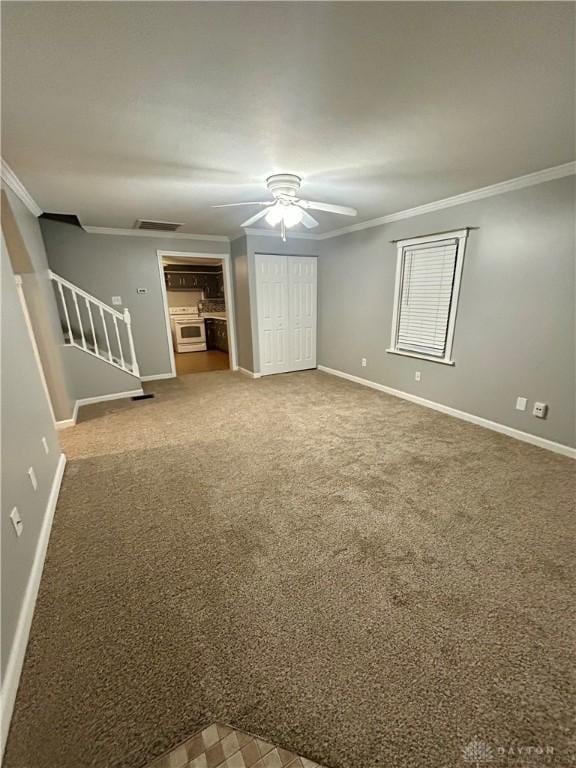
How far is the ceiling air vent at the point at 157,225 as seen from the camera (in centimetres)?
412

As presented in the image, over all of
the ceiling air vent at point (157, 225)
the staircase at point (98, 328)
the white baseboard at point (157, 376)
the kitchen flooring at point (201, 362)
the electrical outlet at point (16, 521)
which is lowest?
the kitchen flooring at point (201, 362)

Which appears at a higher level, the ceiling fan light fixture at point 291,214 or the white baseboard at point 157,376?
the ceiling fan light fixture at point 291,214

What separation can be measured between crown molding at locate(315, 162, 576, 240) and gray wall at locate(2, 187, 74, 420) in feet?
12.7

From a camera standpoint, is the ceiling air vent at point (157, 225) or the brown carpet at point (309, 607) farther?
the ceiling air vent at point (157, 225)

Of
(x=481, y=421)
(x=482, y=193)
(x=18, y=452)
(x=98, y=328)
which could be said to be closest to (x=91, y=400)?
(x=98, y=328)

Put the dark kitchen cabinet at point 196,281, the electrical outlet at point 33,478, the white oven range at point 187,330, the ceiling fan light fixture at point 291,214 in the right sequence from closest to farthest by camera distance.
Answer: the electrical outlet at point 33,478, the ceiling fan light fixture at point 291,214, the white oven range at point 187,330, the dark kitchen cabinet at point 196,281

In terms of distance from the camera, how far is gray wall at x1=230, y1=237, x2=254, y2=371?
16.4ft

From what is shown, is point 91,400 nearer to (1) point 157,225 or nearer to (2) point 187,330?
(1) point 157,225

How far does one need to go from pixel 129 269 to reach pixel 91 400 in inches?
81.5

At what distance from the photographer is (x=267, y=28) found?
1.16 meters

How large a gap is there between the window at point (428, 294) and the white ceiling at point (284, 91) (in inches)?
34.9

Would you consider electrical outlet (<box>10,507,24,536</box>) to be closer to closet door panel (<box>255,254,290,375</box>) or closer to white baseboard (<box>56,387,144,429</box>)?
white baseboard (<box>56,387,144,429</box>)

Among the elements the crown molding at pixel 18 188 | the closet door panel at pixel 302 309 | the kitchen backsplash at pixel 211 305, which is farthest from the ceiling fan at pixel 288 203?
the kitchen backsplash at pixel 211 305

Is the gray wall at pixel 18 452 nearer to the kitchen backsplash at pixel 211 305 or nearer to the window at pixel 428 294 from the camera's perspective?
the window at pixel 428 294
